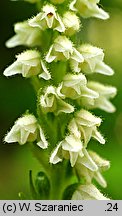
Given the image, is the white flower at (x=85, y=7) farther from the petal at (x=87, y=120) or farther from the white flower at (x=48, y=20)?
the petal at (x=87, y=120)

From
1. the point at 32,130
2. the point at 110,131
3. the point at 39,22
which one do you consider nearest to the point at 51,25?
the point at 39,22

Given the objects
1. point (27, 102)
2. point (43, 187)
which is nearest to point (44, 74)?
point (43, 187)

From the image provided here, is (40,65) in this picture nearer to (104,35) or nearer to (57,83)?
(57,83)

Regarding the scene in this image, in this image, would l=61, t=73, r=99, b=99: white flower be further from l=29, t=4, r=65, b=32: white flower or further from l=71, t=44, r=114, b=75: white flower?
l=29, t=4, r=65, b=32: white flower

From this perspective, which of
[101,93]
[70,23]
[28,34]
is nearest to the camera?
[70,23]

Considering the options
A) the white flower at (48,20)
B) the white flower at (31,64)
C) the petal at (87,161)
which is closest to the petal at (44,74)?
the white flower at (31,64)

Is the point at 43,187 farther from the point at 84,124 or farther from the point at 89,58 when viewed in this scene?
the point at 89,58

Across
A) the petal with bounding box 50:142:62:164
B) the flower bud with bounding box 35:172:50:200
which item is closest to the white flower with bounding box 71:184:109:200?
the flower bud with bounding box 35:172:50:200
